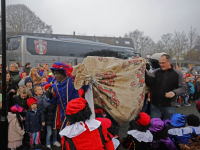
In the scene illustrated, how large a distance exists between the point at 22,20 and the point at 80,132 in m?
28.2

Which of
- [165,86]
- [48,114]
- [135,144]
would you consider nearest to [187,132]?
[135,144]

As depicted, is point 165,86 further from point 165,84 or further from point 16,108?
point 16,108

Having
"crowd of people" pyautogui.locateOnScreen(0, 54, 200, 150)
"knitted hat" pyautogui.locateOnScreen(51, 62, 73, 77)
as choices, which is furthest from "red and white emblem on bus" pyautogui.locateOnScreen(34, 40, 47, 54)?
"knitted hat" pyautogui.locateOnScreen(51, 62, 73, 77)

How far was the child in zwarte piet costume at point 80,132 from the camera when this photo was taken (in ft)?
6.41

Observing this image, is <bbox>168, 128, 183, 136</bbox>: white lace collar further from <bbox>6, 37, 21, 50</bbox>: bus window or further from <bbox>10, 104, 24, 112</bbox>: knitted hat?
<bbox>6, 37, 21, 50</bbox>: bus window

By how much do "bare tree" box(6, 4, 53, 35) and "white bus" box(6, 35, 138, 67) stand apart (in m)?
12.7

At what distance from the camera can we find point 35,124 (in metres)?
4.16

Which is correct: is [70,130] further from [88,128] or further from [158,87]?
[158,87]

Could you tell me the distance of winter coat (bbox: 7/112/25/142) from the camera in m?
3.90

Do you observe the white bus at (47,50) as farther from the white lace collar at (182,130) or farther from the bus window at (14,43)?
the white lace collar at (182,130)

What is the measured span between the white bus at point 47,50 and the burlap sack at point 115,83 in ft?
37.9

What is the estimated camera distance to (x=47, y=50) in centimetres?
1456

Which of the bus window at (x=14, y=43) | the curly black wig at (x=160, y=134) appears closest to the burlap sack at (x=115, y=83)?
the curly black wig at (x=160, y=134)

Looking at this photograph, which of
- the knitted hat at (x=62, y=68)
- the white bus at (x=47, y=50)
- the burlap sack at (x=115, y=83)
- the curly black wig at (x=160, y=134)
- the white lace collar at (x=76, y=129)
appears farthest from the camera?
the white bus at (x=47, y=50)
